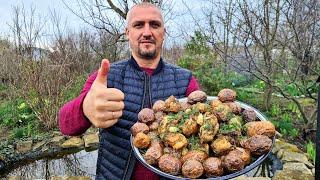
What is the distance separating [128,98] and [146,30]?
1.29 feet

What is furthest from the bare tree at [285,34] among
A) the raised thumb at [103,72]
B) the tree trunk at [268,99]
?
the raised thumb at [103,72]

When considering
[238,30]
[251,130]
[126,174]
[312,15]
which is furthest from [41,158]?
[251,130]

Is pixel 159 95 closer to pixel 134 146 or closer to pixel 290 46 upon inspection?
pixel 134 146

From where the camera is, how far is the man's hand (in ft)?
4.33

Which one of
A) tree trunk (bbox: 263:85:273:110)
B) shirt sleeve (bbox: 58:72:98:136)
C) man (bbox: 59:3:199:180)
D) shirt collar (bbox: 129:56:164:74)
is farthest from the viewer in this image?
tree trunk (bbox: 263:85:273:110)

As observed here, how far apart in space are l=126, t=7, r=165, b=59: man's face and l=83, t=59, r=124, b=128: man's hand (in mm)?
701

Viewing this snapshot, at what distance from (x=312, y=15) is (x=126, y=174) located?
342cm

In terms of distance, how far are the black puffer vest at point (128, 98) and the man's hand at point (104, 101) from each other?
0.58 meters

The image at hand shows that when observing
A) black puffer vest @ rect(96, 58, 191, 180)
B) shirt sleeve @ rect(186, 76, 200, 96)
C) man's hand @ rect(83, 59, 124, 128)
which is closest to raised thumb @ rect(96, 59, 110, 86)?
man's hand @ rect(83, 59, 124, 128)

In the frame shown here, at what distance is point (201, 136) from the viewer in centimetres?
141

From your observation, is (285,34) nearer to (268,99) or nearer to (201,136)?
(268,99)

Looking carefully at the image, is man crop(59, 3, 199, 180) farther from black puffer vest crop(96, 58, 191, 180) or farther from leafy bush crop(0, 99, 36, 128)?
leafy bush crop(0, 99, 36, 128)

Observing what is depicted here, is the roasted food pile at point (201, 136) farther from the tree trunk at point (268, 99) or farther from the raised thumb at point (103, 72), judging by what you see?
the tree trunk at point (268, 99)

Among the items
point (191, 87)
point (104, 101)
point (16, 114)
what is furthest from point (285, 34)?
point (16, 114)
